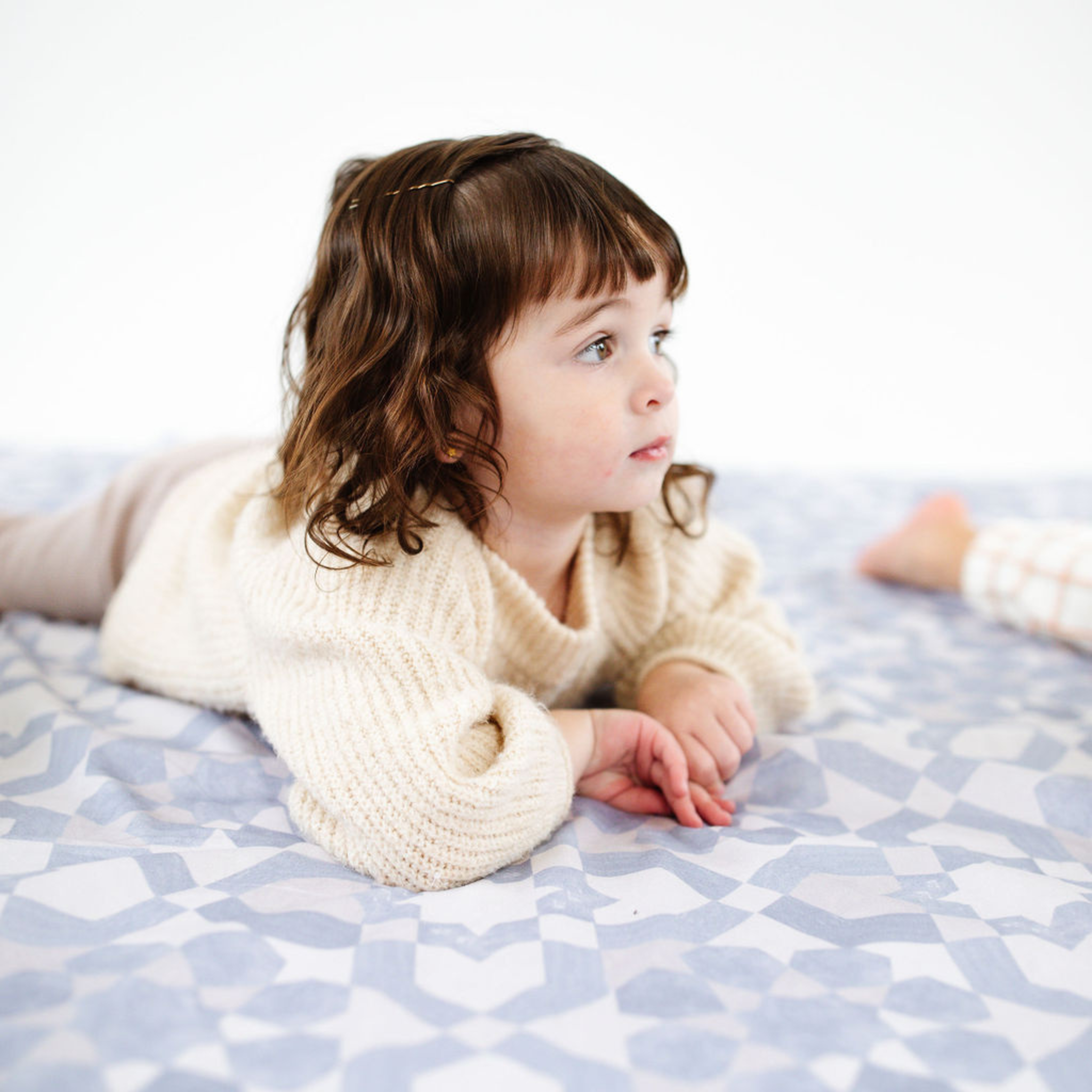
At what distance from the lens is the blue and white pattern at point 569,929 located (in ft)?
1.61

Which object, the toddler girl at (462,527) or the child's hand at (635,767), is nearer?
the toddler girl at (462,527)

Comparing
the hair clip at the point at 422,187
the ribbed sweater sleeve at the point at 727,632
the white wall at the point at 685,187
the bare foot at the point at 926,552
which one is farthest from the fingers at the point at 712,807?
→ the white wall at the point at 685,187

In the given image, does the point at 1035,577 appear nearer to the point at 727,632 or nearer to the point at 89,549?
the point at 727,632

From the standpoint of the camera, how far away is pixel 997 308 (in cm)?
350

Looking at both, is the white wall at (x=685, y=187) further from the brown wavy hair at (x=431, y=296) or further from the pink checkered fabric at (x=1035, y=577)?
the brown wavy hair at (x=431, y=296)

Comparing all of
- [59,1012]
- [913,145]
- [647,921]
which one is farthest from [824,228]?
[59,1012]

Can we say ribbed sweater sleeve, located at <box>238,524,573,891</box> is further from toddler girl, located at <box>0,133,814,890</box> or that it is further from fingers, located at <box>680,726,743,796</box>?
fingers, located at <box>680,726,743,796</box>

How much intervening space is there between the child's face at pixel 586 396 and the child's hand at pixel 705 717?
21 centimetres

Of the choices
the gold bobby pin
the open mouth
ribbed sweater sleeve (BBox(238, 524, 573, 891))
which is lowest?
ribbed sweater sleeve (BBox(238, 524, 573, 891))

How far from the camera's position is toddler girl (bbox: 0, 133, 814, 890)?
73 centimetres

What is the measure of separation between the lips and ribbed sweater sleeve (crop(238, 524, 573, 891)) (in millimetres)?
170

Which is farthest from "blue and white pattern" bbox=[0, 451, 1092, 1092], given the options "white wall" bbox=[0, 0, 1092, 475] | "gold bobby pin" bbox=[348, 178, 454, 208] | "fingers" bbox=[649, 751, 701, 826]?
"white wall" bbox=[0, 0, 1092, 475]

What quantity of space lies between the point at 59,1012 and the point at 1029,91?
376 cm

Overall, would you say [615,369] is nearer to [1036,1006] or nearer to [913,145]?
[1036,1006]
